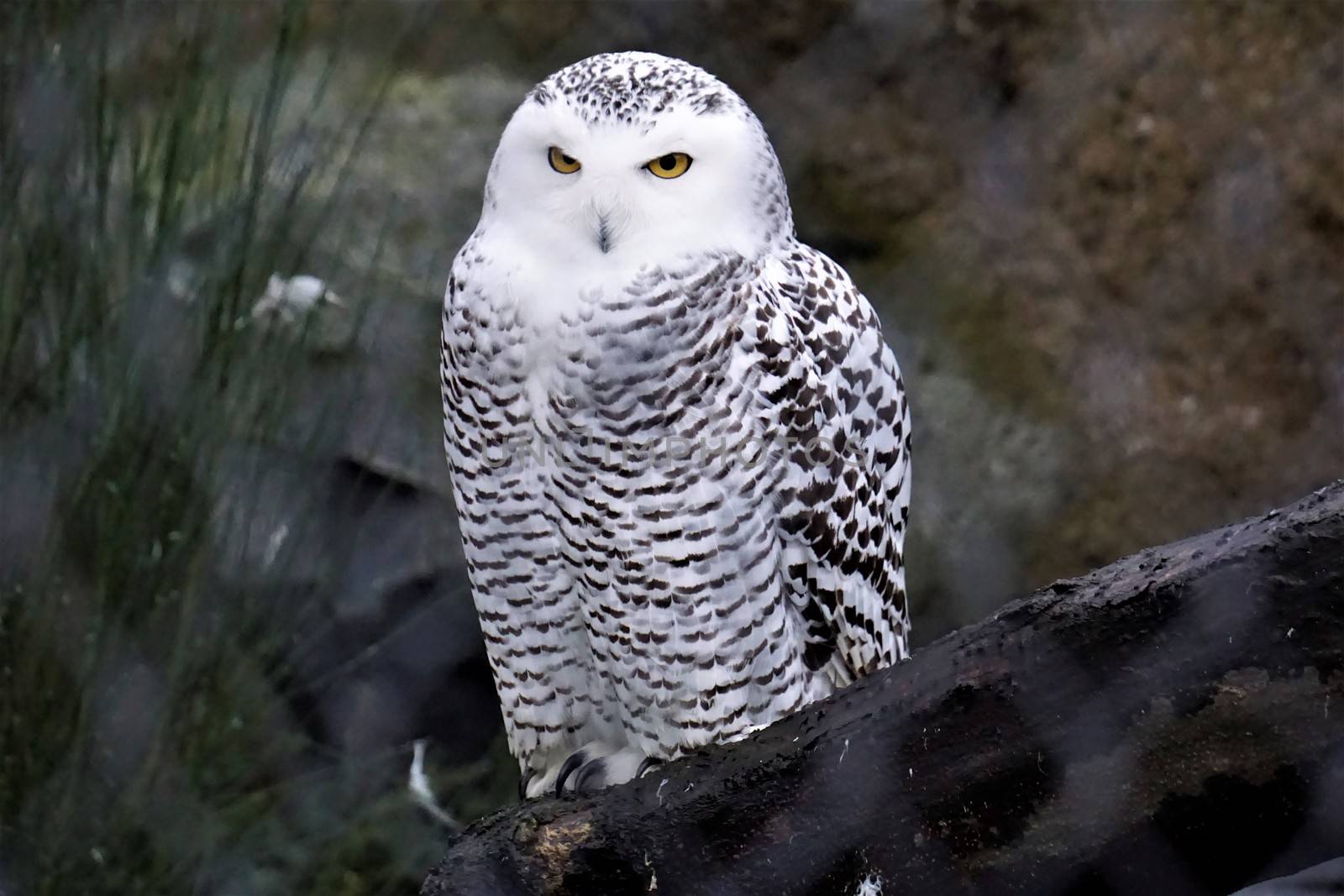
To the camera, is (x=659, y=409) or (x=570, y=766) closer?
(x=659, y=409)

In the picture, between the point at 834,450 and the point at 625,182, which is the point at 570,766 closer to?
the point at 834,450

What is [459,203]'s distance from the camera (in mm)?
1949

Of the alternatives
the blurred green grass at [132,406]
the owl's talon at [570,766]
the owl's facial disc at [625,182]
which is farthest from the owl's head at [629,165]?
the owl's talon at [570,766]

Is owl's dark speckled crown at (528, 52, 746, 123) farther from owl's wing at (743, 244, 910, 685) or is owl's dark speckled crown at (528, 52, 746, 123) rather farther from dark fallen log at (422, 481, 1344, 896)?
dark fallen log at (422, 481, 1344, 896)

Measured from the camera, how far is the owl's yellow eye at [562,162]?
39.9 inches

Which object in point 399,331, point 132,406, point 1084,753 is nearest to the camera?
Result: point 1084,753

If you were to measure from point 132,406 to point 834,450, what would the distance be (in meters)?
0.59

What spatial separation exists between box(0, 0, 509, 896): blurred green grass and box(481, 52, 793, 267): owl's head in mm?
292

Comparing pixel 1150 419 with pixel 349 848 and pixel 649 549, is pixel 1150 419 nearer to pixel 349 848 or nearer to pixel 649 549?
pixel 649 549

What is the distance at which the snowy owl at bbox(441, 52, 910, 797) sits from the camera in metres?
1.01

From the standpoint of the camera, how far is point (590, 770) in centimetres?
120

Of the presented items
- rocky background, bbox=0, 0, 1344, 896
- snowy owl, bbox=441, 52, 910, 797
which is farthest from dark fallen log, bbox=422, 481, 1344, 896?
rocky background, bbox=0, 0, 1344, 896

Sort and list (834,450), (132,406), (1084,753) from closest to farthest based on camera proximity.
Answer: (1084,753), (834,450), (132,406)

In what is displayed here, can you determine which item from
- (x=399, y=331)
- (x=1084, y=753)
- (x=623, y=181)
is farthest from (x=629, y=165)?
(x=399, y=331)
